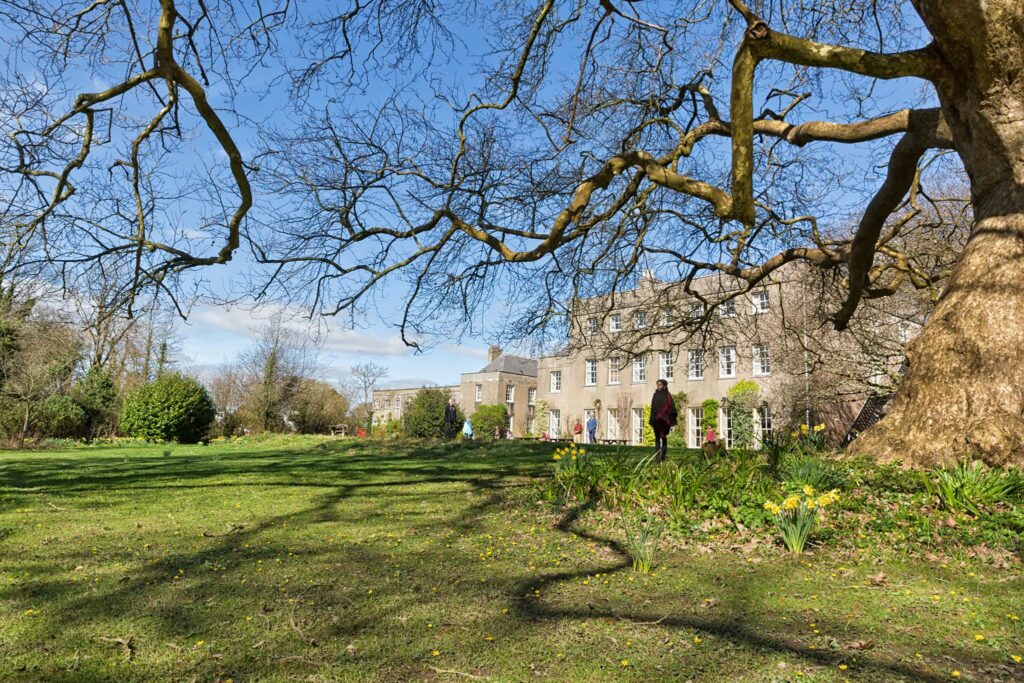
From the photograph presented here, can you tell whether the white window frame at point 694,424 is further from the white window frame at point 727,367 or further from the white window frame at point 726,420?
the white window frame at point 727,367

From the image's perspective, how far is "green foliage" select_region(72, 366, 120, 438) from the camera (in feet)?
72.9

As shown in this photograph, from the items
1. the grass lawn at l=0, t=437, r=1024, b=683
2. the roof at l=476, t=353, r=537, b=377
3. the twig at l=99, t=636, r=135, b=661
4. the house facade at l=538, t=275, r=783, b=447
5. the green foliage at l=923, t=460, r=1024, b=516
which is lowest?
the twig at l=99, t=636, r=135, b=661

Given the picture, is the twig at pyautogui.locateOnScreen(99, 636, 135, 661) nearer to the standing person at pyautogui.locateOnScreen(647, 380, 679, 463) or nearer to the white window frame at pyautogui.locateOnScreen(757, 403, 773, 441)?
the standing person at pyautogui.locateOnScreen(647, 380, 679, 463)

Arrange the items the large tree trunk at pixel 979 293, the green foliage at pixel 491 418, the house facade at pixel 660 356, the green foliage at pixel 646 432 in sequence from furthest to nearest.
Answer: the green foliage at pixel 491 418
the green foliage at pixel 646 432
the house facade at pixel 660 356
the large tree trunk at pixel 979 293

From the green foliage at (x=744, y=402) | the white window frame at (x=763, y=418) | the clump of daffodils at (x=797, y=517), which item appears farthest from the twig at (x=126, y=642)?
the white window frame at (x=763, y=418)

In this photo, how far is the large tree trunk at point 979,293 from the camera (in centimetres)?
587

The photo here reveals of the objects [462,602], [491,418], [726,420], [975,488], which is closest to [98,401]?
[462,602]

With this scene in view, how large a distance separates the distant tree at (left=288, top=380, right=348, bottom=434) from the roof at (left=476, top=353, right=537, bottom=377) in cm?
1870

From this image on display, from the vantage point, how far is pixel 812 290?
13086mm

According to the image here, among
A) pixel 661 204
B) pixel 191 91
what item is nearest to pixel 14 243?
pixel 191 91

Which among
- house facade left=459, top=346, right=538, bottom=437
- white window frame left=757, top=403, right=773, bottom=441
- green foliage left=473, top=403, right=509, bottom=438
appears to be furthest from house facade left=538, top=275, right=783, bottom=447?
house facade left=459, top=346, right=538, bottom=437

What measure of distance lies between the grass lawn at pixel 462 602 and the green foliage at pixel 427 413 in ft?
76.3

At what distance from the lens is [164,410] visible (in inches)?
899

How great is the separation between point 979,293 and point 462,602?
604 centimetres
